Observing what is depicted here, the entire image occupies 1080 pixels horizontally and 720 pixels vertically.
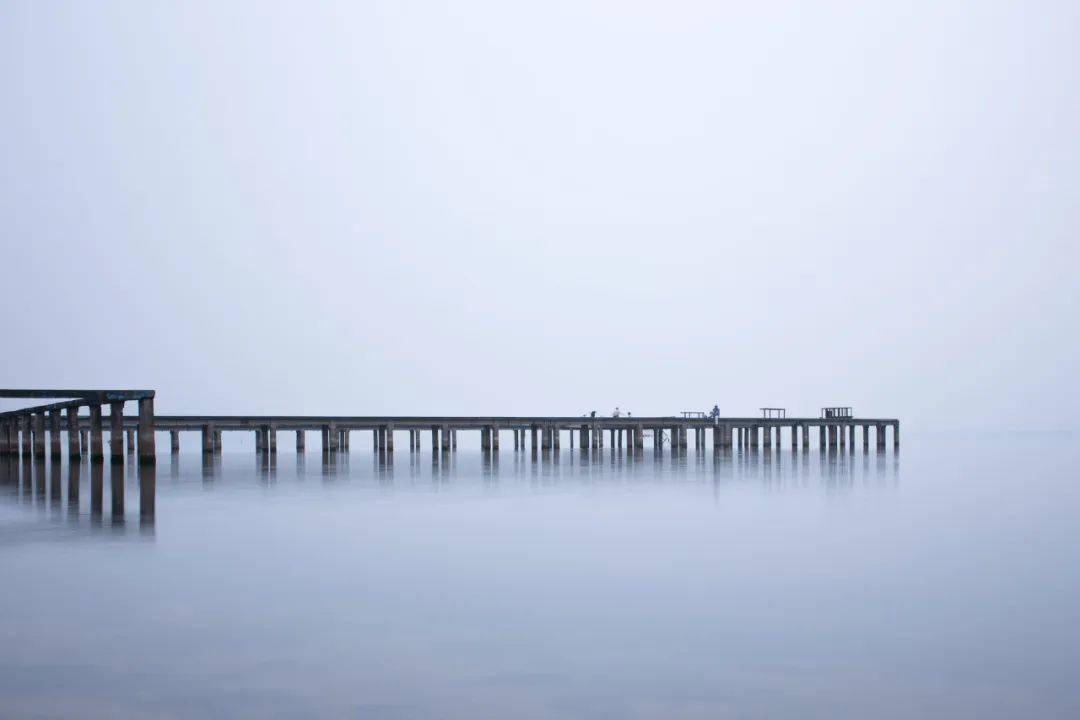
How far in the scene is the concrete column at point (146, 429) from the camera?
41.0m

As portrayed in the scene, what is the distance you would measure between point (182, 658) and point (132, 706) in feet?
6.01

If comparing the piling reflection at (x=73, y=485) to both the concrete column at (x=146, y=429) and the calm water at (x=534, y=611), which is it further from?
the concrete column at (x=146, y=429)

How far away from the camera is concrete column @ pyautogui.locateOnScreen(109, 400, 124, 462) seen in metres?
42.2

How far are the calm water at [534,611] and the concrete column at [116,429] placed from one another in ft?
38.9

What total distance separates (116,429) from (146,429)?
251 cm

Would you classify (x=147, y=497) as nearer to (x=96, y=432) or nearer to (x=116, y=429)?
(x=116, y=429)

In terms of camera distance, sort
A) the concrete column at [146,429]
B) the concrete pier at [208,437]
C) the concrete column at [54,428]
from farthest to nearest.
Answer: the concrete pier at [208,437]
the concrete column at [54,428]
the concrete column at [146,429]

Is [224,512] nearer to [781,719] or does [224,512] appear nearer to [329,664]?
[329,664]

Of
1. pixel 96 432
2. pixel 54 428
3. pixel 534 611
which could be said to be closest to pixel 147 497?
pixel 96 432

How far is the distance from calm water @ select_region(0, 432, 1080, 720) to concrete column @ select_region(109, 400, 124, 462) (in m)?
11.9

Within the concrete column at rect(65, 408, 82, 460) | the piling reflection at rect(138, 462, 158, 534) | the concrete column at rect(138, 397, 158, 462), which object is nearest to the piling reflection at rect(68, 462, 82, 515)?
the piling reflection at rect(138, 462, 158, 534)

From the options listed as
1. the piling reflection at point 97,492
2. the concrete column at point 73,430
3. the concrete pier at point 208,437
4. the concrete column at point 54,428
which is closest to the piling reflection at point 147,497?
the piling reflection at point 97,492

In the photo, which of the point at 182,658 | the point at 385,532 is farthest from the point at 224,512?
the point at 182,658

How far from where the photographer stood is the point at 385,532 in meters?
23.7
